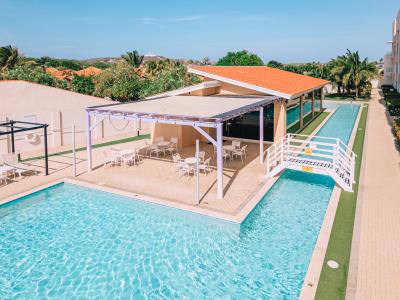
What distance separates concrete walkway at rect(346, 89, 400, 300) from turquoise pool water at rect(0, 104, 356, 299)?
3.98ft

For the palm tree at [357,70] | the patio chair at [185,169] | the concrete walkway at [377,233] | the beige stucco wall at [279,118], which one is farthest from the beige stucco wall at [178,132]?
the palm tree at [357,70]

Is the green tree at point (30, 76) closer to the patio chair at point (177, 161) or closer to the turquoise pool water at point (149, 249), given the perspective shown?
the turquoise pool water at point (149, 249)

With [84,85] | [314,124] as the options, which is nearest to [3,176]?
[314,124]

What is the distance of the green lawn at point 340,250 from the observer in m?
7.38

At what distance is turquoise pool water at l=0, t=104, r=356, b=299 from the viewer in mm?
7910

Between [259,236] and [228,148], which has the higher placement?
[228,148]

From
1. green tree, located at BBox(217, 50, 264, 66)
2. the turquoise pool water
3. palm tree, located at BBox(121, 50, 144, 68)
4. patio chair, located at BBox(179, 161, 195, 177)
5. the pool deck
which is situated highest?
green tree, located at BBox(217, 50, 264, 66)

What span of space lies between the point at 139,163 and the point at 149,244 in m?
Answer: 8.12

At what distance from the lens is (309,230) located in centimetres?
1037

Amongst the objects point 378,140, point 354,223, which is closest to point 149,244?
point 354,223

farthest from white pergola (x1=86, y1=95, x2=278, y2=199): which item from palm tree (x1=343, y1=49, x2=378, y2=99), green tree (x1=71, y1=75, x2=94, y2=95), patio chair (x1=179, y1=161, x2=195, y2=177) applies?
palm tree (x1=343, y1=49, x2=378, y2=99)

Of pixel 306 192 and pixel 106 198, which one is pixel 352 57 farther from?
pixel 106 198

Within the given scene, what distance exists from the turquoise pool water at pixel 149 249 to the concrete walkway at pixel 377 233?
47.8 inches

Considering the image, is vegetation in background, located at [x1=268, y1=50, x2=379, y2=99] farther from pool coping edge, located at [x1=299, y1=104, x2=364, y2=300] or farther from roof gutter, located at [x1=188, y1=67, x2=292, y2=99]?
pool coping edge, located at [x1=299, y1=104, x2=364, y2=300]
